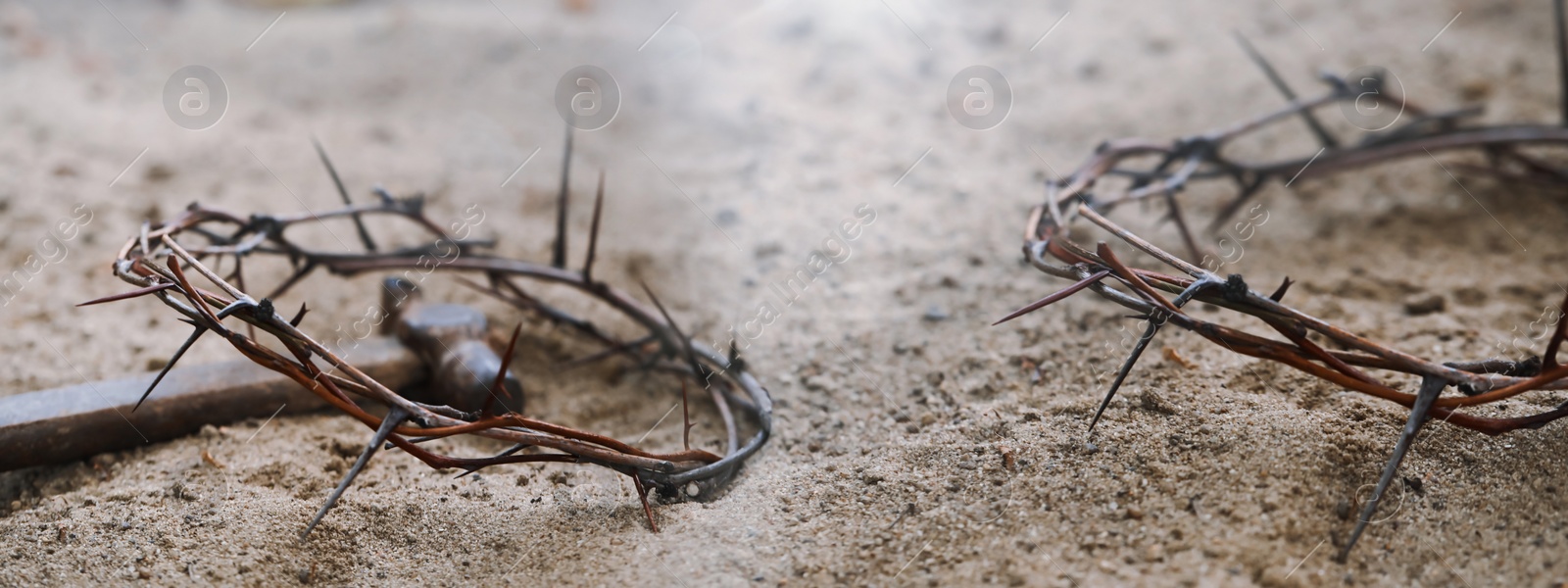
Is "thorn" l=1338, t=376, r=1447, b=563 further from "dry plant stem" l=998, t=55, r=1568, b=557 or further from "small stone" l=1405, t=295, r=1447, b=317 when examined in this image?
"small stone" l=1405, t=295, r=1447, b=317

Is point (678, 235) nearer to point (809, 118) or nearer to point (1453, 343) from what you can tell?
point (809, 118)

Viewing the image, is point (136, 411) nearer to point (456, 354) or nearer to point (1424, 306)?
point (456, 354)

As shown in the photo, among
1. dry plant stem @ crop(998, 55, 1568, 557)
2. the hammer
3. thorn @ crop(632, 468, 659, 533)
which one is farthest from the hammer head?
dry plant stem @ crop(998, 55, 1568, 557)

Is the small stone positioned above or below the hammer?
above

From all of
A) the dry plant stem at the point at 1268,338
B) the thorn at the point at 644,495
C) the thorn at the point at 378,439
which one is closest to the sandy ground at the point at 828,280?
the thorn at the point at 644,495

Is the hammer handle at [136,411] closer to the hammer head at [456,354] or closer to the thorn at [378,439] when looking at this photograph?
the hammer head at [456,354]

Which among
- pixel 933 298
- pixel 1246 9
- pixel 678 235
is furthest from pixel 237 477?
pixel 1246 9
